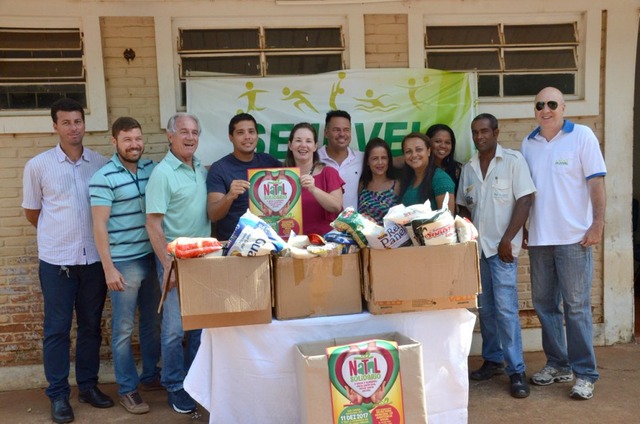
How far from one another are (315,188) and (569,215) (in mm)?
1757

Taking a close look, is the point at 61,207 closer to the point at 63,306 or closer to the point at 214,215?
the point at 63,306

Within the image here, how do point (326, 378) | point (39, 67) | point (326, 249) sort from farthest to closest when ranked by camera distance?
point (39, 67), point (326, 249), point (326, 378)

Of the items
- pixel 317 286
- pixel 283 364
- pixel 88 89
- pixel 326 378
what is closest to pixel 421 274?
pixel 317 286

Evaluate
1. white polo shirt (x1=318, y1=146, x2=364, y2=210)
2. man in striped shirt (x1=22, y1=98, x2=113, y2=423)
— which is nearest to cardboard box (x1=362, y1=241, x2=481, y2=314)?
white polo shirt (x1=318, y1=146, x2=364, y2=210)

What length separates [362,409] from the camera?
277 cm

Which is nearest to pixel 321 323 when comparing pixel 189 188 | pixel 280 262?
Result: pixel 280 262

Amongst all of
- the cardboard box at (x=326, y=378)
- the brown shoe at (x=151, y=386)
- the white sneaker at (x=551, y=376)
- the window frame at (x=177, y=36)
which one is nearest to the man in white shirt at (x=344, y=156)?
the window frame at (x=177, y=36)

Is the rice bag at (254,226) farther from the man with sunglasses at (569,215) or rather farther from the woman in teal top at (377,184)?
the man with sunglasses at (569,215)

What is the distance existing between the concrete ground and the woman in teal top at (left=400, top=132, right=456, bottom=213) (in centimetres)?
135

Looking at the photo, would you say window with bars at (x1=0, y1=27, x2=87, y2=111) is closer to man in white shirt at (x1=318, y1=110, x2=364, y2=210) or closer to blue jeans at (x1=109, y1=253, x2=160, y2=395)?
blue jeans at (x1=109, y1=253, x2=160, y2=395)

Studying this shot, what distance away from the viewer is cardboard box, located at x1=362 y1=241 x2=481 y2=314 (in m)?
2.92

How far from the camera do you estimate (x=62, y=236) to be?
3967mm

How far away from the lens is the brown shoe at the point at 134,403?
4.06 metres

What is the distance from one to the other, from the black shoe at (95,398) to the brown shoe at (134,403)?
13 centimetres
